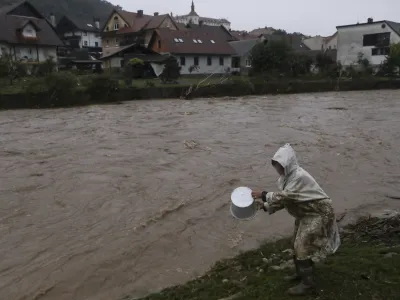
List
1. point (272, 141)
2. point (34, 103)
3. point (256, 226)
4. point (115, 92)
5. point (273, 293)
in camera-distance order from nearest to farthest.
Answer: point (273, 293) → point (256, 226) → point (272, 141) → point (34, 103) → point (115, 92)

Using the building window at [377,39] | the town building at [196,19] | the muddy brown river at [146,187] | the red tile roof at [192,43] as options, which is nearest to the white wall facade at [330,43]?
the building window at [377,39]

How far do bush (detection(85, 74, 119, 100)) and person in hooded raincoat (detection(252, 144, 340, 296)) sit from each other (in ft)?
92.0

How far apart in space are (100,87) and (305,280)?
28490 mm

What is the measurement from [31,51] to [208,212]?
4661 cm

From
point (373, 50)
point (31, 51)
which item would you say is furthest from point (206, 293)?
point (373, 50)

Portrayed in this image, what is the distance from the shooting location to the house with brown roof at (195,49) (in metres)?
55.3

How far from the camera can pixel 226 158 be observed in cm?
1455

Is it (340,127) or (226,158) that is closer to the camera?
(226,158)

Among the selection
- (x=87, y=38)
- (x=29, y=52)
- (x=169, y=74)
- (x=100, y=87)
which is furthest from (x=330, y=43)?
(x=100, y=87)

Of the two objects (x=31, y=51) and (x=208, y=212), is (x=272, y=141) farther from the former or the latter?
(x=31, y=51)

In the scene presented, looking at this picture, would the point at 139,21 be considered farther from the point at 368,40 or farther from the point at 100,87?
the point at 100,87

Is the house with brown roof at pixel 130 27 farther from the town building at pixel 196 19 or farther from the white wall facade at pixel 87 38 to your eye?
the town building at pixel 196 19

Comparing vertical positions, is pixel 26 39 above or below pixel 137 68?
above

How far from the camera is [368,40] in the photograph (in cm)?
6025
